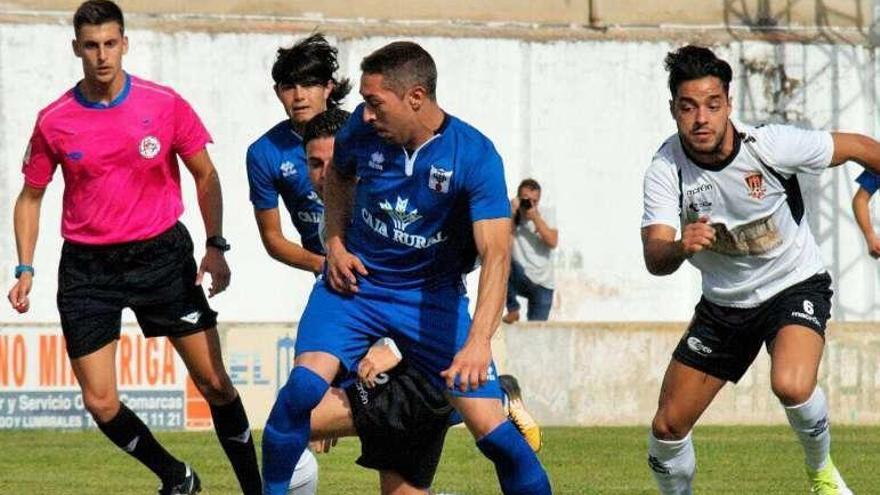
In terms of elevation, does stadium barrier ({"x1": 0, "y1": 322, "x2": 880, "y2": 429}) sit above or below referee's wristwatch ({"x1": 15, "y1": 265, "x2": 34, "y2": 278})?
below

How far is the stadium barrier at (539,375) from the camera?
15805 mm

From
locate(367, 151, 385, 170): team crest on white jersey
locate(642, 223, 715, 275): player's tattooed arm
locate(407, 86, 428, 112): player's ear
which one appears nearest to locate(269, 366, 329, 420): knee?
locate(367, 151, 385, 170): team crest on white jersey

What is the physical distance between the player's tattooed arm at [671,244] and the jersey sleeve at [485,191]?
796 mm

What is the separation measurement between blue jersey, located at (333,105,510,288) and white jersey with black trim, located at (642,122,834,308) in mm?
1170

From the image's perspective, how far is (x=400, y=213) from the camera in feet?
25.0

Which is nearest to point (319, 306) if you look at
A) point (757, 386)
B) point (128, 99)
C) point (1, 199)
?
point (128, 99)

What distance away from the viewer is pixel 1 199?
23438mm

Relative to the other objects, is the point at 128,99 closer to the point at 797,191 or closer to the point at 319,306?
the point at 319,306

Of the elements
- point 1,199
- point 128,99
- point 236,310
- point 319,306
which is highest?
point 128,99

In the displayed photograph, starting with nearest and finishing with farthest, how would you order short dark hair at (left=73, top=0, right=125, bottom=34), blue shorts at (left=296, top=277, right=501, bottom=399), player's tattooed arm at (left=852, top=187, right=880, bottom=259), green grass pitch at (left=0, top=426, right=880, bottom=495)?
→ blue shorts at (left=296, top=277, right=501, bottom=399)
short dark hair at (left=73, top=0, right=125, bottom=34)
green grass pitch at (left=0, top=426, right=880, bottom=495)
player's tattooed arm at (left=852, top=187, right=880, bottom=259)

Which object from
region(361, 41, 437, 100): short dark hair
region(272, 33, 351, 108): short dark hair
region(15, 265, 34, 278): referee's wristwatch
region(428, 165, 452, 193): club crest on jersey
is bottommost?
region(15, 265, 34, 278): referee's wristwatch

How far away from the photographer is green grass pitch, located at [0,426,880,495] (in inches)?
449

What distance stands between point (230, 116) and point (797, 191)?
1612cm

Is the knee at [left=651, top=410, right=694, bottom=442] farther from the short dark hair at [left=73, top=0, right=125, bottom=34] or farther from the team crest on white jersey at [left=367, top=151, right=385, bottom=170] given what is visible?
the short dark hair at [left=73, top=0, right=125, bottom=34]
